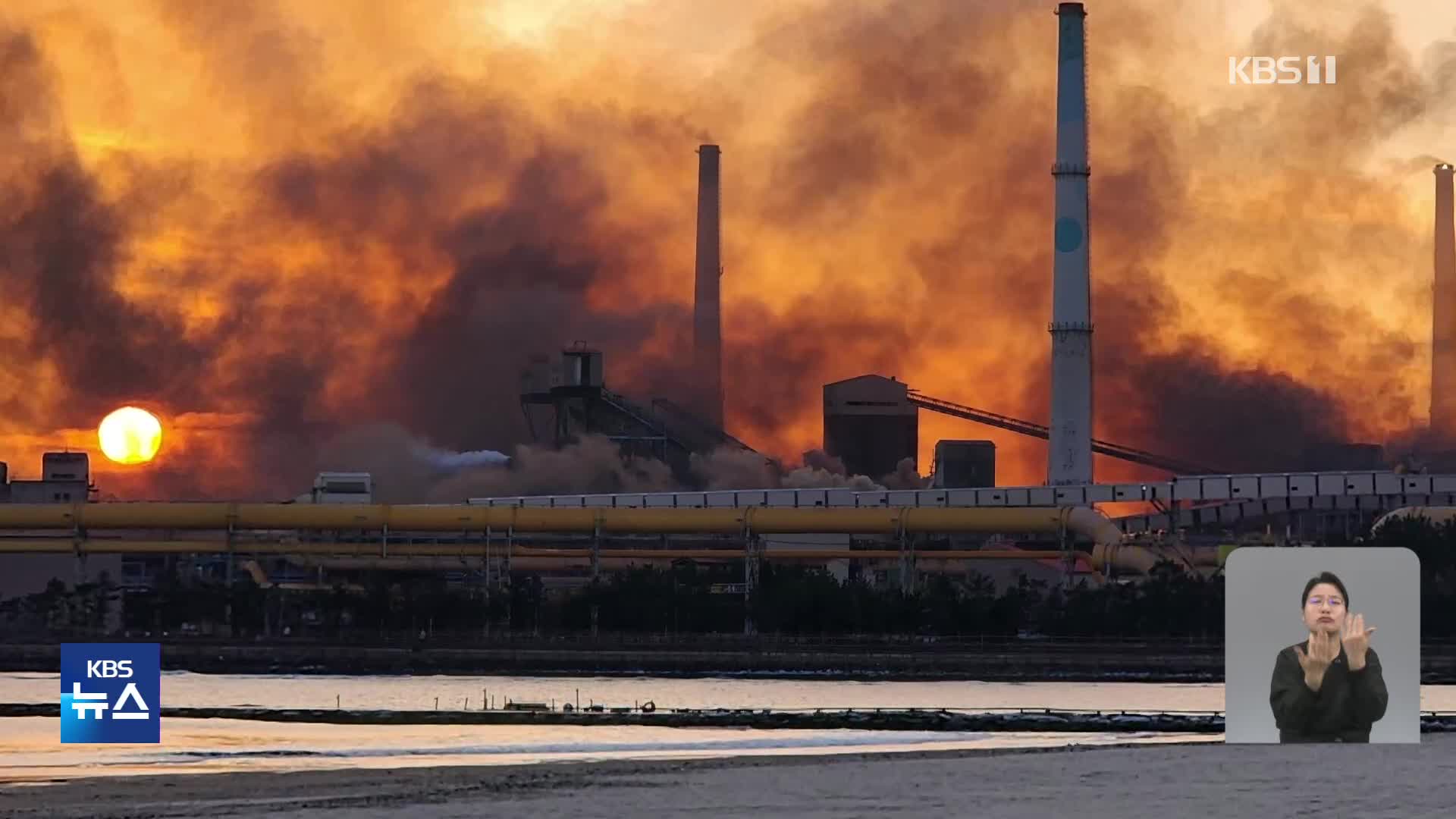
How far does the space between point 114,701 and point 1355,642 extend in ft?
102

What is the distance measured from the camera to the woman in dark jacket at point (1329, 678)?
2880 centimetres

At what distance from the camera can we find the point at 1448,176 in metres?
126

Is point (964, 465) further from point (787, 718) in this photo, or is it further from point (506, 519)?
point (787, 718)

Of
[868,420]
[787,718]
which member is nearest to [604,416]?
[868,420]

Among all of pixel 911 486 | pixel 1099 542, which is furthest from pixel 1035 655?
pixel 911 486

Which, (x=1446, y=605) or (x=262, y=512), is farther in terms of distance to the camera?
(x=262, y=512)

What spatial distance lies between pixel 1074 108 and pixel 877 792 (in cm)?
7281

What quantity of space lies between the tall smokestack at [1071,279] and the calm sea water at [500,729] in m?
38.7

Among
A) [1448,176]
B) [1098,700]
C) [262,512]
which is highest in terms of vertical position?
[1448,176]

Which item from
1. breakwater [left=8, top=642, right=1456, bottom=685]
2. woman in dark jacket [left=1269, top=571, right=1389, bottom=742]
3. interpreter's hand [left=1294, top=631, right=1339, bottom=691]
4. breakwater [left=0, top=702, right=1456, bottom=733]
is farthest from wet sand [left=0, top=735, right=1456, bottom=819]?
breakwater [left=8, top=642, right=1456, bottom=685]

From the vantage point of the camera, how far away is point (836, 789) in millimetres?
40500

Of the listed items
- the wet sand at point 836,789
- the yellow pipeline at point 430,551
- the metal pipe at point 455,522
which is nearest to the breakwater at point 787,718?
the wet sand at point 836,789

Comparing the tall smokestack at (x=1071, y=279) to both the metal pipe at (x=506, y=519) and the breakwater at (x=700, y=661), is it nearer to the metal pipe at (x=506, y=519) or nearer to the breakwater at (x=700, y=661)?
the metal pipe at (x=506, y=519)

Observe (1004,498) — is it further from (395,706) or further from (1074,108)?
(395,706)
